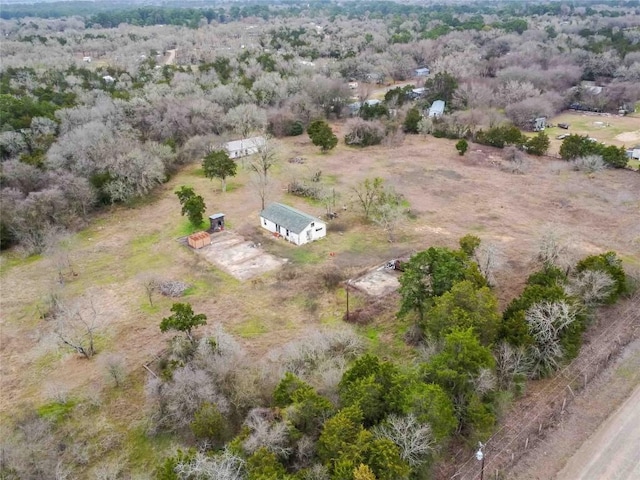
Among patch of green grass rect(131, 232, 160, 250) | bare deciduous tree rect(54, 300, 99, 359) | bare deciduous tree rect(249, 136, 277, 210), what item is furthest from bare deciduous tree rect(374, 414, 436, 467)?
bare deciduous tree rect(249, 136, 277, 210)

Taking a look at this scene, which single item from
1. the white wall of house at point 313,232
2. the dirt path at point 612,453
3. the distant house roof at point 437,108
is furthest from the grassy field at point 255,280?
the distant house roof at point 437,108

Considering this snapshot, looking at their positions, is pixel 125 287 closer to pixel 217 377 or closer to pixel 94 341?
pixel 94 341

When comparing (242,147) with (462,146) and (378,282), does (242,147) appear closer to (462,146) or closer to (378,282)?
(462,146)

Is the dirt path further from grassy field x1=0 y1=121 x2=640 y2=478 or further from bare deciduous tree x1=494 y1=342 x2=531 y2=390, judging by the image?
grassy field x1=0 y1=121 x2=640 y2=478

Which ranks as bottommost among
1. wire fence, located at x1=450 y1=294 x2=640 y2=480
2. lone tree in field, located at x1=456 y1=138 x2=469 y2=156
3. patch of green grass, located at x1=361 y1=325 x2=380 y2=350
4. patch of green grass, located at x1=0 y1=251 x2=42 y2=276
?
patch of green grass, located at x1=0 y1=251 x2=42 y2=276

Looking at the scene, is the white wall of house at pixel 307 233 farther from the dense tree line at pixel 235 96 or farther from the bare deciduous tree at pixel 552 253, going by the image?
the dense tree line at pixel 235 96

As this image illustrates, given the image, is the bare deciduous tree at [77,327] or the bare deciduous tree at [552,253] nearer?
the bare deciduous tree at [77,327]
